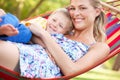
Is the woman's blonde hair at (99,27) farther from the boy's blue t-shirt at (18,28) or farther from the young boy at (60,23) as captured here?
the boy's blue t-shirt at (18,28)

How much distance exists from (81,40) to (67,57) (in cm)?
32

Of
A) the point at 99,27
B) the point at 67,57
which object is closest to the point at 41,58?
the point at 67,57

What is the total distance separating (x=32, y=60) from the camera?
6.56 ft

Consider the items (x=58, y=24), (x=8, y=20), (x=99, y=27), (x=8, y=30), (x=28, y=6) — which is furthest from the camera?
(x=28, y=6)

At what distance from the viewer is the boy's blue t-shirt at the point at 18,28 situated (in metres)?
2.00

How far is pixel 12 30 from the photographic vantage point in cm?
184

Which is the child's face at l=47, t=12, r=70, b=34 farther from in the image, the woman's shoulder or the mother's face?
the woman's shoulder

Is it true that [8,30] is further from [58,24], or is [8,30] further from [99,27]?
[99,27]

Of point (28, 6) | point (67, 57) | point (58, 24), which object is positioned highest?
point (58, 24)

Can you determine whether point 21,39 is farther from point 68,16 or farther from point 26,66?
point 68,16

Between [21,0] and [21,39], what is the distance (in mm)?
4305

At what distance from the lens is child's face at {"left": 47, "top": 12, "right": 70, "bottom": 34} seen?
7.63ft

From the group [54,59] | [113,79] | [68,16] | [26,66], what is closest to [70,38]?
[68,16]

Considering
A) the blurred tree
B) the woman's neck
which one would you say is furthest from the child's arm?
the blurred tree
